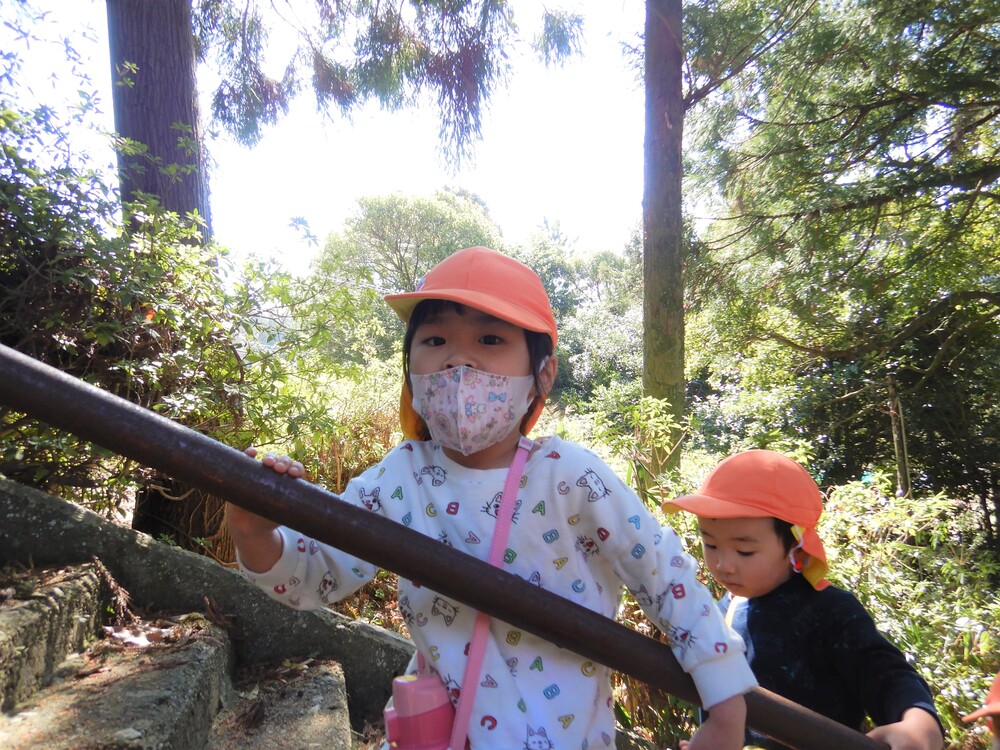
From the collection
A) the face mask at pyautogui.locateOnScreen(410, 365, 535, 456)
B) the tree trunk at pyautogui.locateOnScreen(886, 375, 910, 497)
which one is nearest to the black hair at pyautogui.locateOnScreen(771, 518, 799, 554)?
the face mask at pyautogui.locateOnScreen(410, 365, 535, 456)

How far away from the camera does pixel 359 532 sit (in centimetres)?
84

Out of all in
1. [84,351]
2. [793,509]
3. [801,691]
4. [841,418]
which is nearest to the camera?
[801,691]

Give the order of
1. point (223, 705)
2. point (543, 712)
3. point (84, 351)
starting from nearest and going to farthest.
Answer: point (543, 712) < point (223, 705) < point (84, 351)

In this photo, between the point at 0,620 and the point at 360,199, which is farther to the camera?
the point at 360,199

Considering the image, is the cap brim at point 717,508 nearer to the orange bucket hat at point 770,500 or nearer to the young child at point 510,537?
the orange bucket hat at point 770,500

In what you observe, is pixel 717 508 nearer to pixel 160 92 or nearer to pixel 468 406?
pixel 468 406

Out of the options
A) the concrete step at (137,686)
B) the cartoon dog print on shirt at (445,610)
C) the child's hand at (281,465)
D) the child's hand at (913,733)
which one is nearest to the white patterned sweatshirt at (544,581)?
the cartoon dog print on shirt at (445,610)

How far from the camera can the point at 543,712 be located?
41.9 inches

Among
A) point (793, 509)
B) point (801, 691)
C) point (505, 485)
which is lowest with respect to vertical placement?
point (801, 691)

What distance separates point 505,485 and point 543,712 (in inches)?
14.3

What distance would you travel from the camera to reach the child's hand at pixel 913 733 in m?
1.22

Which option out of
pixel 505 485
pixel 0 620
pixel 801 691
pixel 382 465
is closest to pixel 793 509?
pixel 801 691

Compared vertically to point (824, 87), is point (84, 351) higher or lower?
lower

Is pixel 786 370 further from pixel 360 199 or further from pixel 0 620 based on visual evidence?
pixel 360 199
